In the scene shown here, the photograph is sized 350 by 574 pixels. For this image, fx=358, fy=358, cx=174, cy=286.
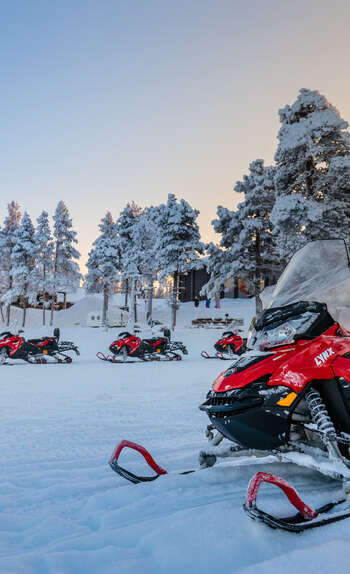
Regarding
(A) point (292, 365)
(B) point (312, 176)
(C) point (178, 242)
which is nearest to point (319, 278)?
(A) point (292, 365)

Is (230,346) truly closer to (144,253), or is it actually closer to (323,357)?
(323,357)

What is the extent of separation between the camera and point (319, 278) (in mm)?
3199

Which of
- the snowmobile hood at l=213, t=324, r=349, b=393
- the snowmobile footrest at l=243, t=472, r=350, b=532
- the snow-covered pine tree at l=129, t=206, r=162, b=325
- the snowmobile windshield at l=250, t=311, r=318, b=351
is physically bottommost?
the snowmobile footrest at l=243, t=472, r=350, b=532

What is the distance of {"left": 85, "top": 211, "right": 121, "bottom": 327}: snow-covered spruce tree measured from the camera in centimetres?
3278

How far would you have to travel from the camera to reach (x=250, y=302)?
3919 centimetres

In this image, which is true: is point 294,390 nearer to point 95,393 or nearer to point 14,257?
point 95,393

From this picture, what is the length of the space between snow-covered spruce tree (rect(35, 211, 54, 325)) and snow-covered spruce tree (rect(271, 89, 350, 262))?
21.9 metres

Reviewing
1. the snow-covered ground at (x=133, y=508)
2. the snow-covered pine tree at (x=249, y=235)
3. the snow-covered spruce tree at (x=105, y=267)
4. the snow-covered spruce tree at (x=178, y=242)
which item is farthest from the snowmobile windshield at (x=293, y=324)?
the snow-covered spruce tree at (x=105, y=267)

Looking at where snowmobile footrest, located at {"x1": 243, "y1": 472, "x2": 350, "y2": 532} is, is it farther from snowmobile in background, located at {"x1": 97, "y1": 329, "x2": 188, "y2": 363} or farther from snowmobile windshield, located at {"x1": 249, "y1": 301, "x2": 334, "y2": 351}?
snowmobile in background, located at {"x1": 97, "y1": 329, "x2": 188, "y2": 363}

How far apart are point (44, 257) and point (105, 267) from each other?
18.3ft

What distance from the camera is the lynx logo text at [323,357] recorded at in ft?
8.25

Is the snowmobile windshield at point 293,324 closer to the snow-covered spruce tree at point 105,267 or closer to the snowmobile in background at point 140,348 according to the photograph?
the snowmobile in background at point 140,348

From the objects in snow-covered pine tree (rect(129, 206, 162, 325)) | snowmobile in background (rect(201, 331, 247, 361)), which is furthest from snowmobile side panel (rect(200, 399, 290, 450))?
snow-covered pine tree (rect(129, 206, 162, 325))

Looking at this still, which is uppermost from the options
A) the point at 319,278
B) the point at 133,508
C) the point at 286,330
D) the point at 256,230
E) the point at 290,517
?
the point at 256,230
